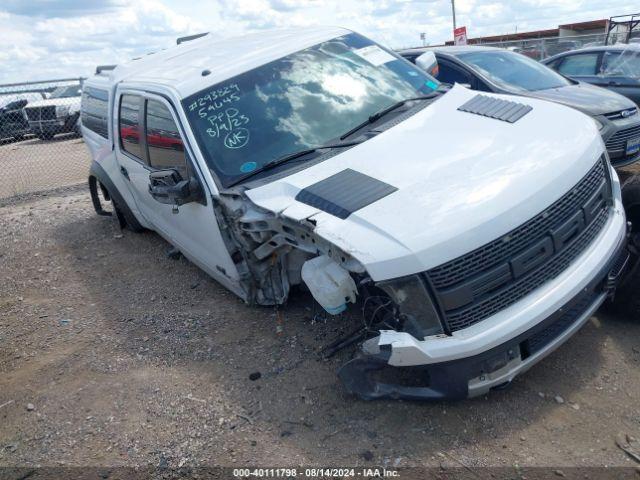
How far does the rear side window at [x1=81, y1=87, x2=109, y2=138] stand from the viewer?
5.68 metres

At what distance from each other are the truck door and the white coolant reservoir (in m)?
1.02

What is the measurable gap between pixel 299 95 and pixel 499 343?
2287 mm

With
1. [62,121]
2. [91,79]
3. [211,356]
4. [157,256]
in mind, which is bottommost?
[62,121]

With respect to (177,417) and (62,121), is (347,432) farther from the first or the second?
(62,121)

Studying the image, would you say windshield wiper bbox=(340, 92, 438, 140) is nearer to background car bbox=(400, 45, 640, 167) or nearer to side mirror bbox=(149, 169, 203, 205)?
side mirror bbox=(149, 169, 203, 205)

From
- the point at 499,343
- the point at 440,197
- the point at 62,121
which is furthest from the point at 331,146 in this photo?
the point at 62,121

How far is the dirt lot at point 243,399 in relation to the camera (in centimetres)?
269

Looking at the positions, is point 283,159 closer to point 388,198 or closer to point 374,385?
point 388,198

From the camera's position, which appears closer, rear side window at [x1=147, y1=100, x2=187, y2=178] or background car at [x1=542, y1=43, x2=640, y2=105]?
rear side window at [x1=147, y1=100, x2=187, y2=178]

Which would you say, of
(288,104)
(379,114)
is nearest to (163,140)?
(288,104)

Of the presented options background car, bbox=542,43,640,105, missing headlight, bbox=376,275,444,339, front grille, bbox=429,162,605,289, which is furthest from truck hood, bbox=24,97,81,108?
Result: front grille, bbox=429,162,605,289

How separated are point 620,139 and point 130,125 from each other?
503cm

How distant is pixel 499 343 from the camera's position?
249 cm

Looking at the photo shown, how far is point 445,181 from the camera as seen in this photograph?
278 centimetres
